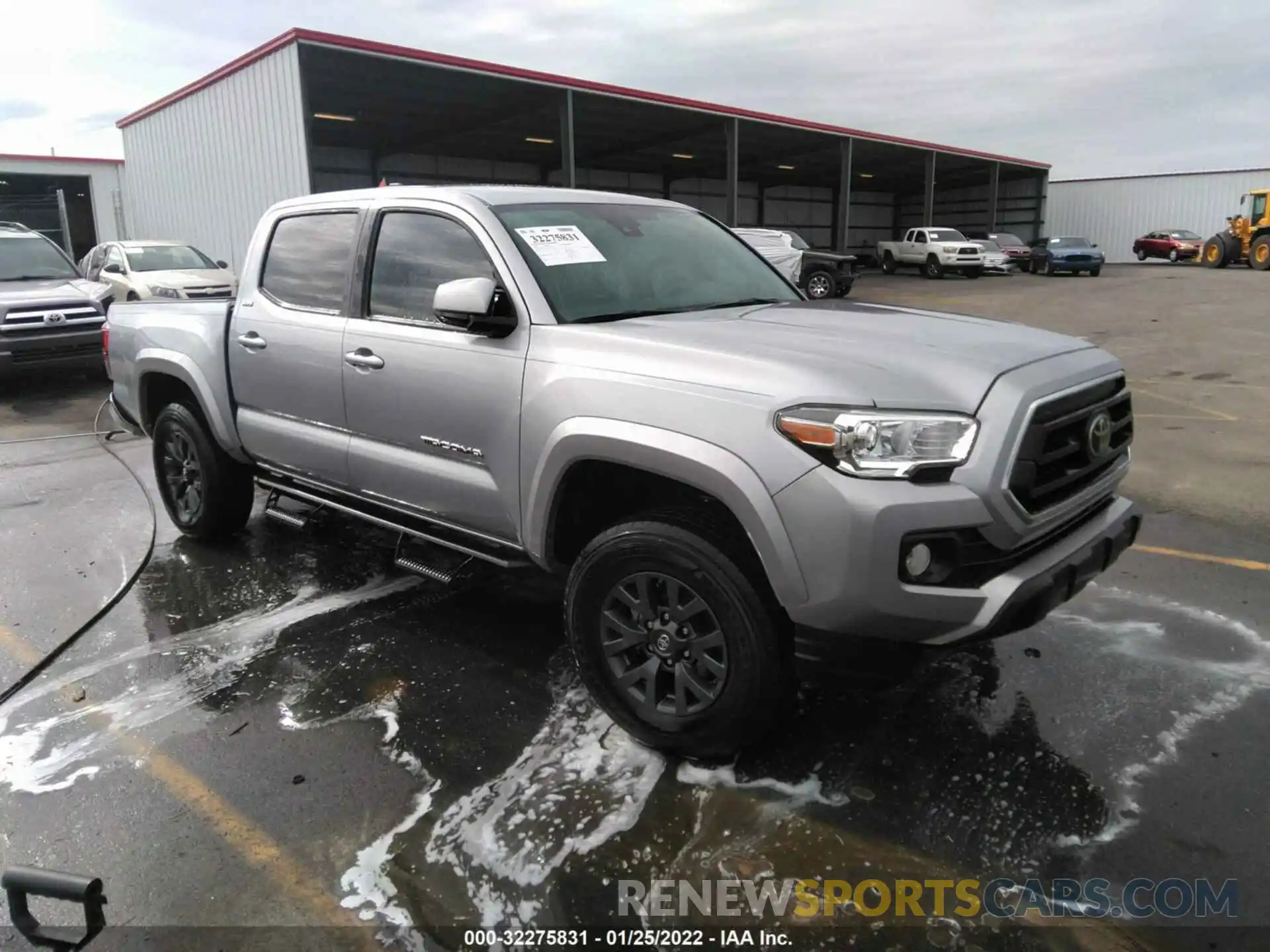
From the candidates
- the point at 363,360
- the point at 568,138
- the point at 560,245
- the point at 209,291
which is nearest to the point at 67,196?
the point at 568,138

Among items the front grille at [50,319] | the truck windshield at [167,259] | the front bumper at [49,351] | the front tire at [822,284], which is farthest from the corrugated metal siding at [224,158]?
the front tire at [822,284]

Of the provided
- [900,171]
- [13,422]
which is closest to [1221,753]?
[13,422]

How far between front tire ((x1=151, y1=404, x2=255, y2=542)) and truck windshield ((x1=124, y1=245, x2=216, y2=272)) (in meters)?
11.9

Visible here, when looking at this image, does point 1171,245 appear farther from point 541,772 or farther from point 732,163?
point 541,772

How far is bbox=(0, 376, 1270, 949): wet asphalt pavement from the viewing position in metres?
Answer: 2.49

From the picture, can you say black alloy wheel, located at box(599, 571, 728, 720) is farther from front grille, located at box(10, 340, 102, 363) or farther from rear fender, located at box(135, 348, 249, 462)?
front grille, located at box(10, 340, 102, 363)

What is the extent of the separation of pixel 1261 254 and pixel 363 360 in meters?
34.9

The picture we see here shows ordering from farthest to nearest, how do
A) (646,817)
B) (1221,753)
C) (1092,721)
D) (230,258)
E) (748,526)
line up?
(230,258), (1092,721), (1221,753), (646,817), (748,526)

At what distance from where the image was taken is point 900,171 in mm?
39281

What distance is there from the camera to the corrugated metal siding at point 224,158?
52.2ft

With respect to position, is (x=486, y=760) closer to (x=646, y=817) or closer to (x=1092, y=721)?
(x=646, y=817)

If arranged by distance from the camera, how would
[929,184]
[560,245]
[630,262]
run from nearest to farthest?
[560,245] < [630,262] < [929,184]

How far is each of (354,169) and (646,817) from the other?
104 ft

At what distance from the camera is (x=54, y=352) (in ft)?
35.1
